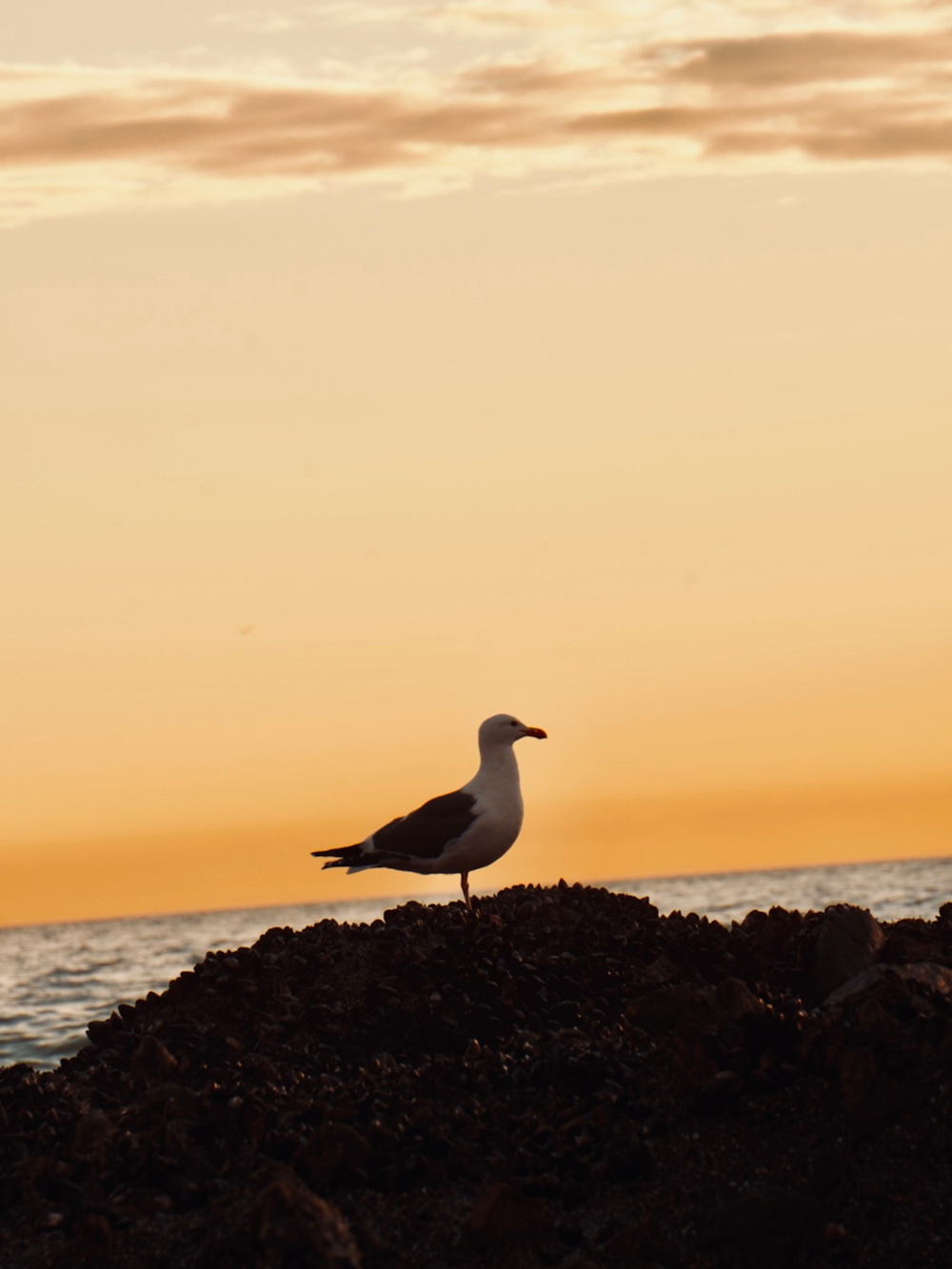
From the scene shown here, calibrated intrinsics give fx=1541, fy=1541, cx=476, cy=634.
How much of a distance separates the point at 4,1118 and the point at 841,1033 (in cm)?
642

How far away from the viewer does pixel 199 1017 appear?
14.2m

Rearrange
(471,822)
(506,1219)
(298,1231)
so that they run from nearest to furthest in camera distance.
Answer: (298,1231), (506,1219), (471,822)

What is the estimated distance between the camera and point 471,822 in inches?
624

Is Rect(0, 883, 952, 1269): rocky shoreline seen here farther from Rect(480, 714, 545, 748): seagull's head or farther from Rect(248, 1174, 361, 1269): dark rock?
Rect(480, 714, 545, 748): seagull's head

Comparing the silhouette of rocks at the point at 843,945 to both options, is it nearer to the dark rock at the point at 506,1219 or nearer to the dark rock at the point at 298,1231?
the dark rock at the point at 506,1219

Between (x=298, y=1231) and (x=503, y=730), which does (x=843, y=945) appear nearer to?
(x=503, y=730)

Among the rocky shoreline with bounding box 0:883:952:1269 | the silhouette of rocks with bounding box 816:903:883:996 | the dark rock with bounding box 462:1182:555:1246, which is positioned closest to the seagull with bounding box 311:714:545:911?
the rocky shoreline with bounding box 0:883:952:1269

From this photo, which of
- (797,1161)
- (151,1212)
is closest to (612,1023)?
(797,1161)

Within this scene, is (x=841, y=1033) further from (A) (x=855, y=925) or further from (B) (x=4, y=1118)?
(B) (x=4, y=1118)

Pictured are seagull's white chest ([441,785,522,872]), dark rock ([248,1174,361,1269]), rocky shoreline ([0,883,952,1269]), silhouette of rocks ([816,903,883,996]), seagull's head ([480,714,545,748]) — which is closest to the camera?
dark rock ([248,1174,361,1269])

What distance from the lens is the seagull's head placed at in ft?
53.2

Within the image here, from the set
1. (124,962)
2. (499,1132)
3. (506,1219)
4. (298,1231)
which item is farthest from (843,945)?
(124,962)

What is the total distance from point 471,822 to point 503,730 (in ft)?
3.41

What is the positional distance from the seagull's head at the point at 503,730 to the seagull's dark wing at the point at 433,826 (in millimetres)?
643
